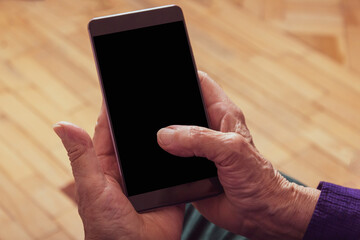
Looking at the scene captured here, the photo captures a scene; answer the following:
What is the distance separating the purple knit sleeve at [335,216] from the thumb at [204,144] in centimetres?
18

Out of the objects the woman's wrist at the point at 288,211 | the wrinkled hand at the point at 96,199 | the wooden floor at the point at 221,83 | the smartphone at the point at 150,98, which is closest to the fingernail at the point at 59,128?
the wrinkled hand at the point at 96,199

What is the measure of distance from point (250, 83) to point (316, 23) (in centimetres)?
49

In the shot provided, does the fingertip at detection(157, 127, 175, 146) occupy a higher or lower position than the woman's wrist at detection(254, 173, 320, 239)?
higher

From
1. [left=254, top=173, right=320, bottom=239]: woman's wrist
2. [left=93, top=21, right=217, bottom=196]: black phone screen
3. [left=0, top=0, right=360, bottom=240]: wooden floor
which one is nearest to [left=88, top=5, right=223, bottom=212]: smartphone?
[left=93, top=21, right=217, bottom=196]: black phone screen

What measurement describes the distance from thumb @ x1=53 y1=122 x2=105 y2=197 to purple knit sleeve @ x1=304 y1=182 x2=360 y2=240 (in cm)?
38

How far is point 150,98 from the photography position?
0.88m

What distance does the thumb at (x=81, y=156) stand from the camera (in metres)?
0.75

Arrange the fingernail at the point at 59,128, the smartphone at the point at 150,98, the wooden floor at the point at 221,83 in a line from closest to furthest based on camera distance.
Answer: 1. the fingernail at the point at 59,128
2. the smartphone at the point at 150,98
3. the wooden floor at the point at 221,83

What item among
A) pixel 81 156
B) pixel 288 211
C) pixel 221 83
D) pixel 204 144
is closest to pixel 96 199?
pixel 81 156

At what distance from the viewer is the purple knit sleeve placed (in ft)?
2.75

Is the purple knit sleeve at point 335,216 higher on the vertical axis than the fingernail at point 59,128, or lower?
lower

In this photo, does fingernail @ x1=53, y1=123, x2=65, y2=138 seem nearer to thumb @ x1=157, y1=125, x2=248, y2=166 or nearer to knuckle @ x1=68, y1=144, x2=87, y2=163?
knuckle @ x1=68, y1=144, x2=87, y2=163

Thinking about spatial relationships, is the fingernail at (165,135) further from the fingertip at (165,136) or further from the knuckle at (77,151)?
the knuckle at (77,151)

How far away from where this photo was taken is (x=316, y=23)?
2.09m
